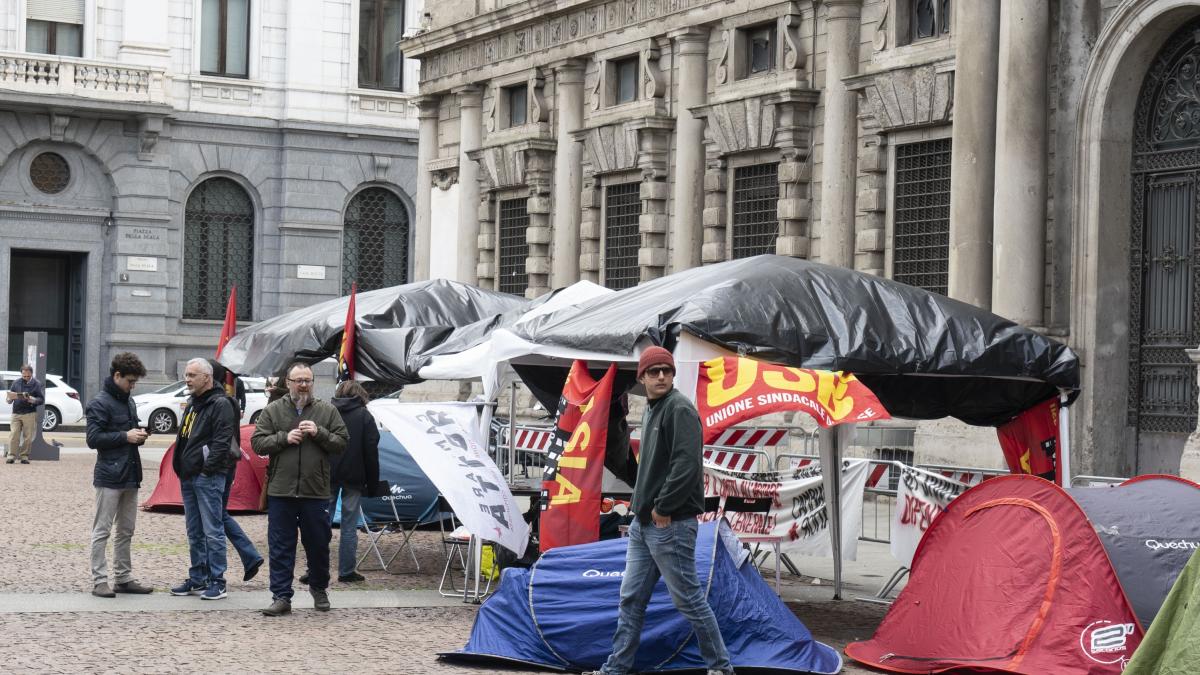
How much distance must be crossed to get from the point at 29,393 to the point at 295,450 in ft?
58.2

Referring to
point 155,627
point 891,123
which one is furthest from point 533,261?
point 155,627

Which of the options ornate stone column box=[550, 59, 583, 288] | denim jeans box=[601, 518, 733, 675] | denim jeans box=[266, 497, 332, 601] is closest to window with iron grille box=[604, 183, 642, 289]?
ornate stone column box=[550, 59, 583, 288]

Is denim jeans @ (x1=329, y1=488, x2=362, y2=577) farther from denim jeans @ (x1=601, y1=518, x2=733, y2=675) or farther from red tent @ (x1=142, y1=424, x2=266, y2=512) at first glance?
denim jeans @ (x1=601, y1=518, x2=733, y2=675)

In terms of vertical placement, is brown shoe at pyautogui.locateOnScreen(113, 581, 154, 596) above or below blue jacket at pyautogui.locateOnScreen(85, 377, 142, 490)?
below

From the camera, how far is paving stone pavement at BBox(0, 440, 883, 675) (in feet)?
34.8

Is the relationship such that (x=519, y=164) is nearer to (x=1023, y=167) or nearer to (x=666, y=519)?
(x=1023, y=167)

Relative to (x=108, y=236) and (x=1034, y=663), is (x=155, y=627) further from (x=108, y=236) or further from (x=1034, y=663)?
(x=108, y=236)

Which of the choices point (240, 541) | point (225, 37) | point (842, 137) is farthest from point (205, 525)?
point (225, 37)

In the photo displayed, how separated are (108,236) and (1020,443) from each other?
105ft

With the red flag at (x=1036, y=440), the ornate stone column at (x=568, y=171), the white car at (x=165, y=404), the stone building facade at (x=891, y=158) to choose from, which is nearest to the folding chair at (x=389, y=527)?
the red flag at (x=1036, y=440)

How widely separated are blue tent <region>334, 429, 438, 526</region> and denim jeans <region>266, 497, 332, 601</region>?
3.54 metres

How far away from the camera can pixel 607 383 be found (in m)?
12.6

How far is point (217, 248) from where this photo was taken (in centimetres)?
4378

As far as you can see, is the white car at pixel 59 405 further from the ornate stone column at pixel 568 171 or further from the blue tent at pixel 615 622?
the blue tent at pixel 615 622
